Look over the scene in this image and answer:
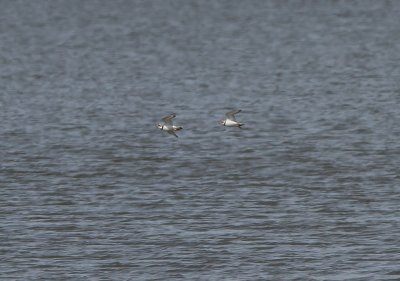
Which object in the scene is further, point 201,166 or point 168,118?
point 201,166

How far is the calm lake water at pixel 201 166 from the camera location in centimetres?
2958

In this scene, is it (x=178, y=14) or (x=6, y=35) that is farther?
(x=178, y=14)

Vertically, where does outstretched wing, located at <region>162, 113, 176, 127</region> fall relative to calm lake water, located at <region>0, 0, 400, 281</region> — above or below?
above

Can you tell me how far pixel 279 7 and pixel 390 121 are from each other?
237ft

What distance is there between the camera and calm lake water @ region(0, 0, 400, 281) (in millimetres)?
29578

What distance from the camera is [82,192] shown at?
35938mm

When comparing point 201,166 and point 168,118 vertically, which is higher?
point 168,118

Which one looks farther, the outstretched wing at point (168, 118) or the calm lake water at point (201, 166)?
the calm lake water at point (201, 166)

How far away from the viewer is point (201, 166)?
3912cm

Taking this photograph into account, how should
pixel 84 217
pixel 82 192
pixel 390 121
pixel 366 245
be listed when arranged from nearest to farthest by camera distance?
1. pixel 366 245
2. pixel 84 217
3. pixel 82 192
4. pixel 390 121

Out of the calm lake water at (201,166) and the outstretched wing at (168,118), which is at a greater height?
the outstretched wing at (168,118)

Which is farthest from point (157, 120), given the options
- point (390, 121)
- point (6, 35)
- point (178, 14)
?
point (178, 14)

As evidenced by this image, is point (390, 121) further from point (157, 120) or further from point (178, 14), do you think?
point (178, 14)

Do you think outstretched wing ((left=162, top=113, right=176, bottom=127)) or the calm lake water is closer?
outstretched wing ((left=162, top=113, right=176, bottom=127))
